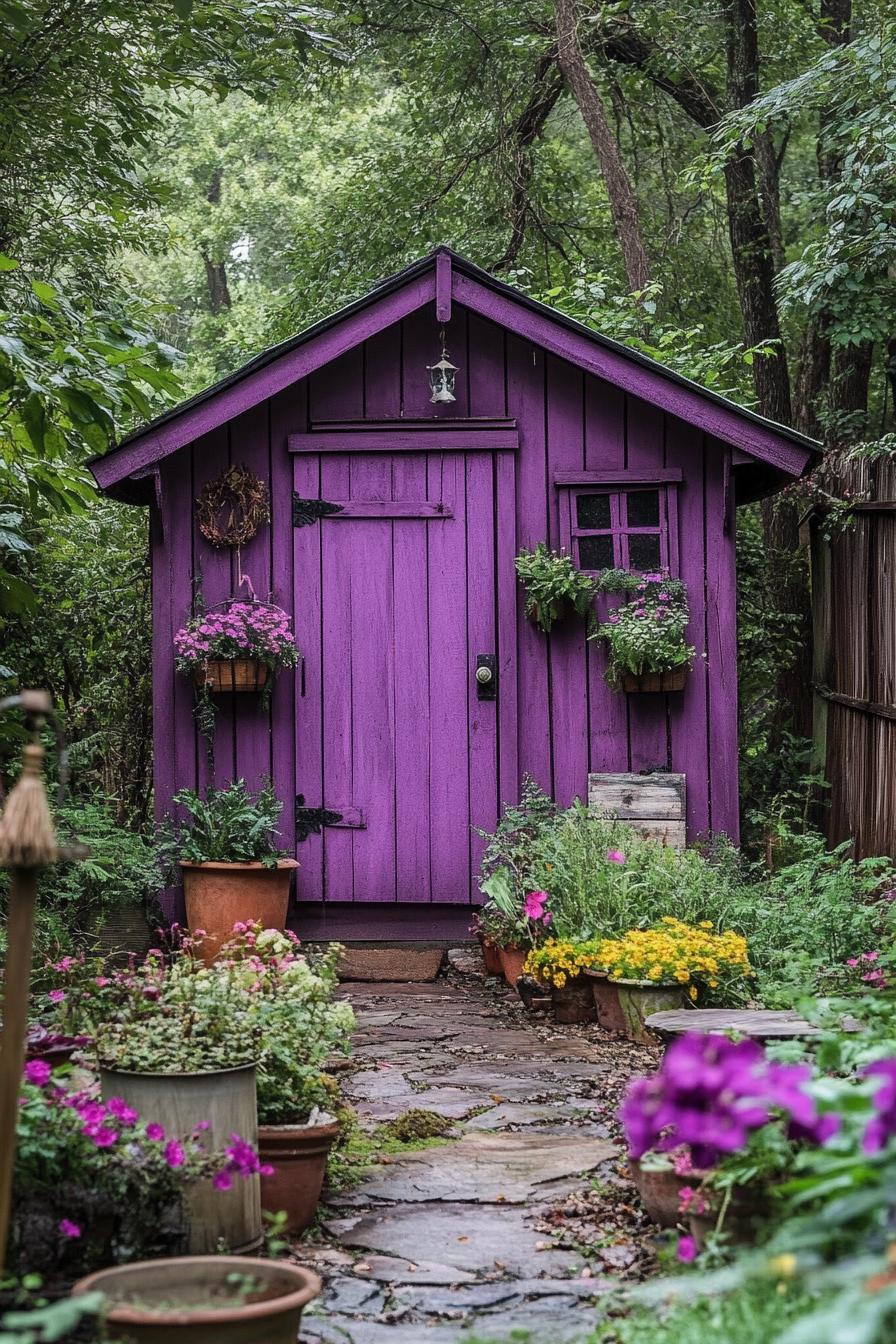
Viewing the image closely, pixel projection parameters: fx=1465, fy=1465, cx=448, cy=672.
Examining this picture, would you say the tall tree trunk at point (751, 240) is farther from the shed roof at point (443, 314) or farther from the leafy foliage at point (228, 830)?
the leafy foliage at point (228, 830)

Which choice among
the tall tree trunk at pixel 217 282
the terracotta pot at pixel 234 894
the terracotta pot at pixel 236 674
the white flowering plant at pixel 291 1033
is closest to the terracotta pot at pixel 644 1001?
the white flowering plant at pixel 291 1033

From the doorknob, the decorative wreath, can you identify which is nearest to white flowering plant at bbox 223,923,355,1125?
the doorknob

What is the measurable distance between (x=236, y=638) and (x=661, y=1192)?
180 inches

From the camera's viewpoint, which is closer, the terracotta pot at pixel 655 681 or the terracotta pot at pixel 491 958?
the terracotta pot at pixel 491 958

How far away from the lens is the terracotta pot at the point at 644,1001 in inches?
231

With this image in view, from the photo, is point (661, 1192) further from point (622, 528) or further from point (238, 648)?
point (622, 528)

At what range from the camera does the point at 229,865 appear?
731 centimetres

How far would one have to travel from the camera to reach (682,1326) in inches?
105

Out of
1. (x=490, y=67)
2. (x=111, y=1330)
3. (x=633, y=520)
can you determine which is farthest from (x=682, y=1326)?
(x=490, y=67)

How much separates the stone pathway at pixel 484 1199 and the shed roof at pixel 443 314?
131 inches

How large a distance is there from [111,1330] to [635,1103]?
112cm

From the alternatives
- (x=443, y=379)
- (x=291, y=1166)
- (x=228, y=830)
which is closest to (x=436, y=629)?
(x=443, y=379)

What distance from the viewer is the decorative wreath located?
26.5 feet

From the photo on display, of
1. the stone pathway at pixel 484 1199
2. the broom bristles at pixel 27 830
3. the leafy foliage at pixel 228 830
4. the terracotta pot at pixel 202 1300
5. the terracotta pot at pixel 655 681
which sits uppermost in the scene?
the terracotta pot at pixel 655 681
